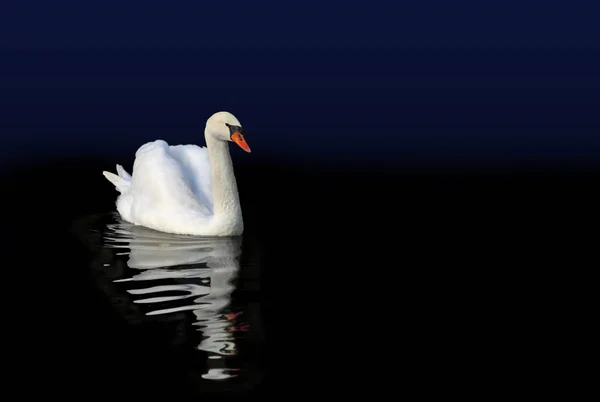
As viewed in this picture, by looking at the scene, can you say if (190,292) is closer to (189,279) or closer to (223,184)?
(189,279)

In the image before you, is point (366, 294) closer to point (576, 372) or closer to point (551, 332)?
point (551, 332)

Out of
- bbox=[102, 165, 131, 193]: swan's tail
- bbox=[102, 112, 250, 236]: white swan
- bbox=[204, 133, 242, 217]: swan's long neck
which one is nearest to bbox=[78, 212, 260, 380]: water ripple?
bbox=[102, 112, 250, 236]: white swan

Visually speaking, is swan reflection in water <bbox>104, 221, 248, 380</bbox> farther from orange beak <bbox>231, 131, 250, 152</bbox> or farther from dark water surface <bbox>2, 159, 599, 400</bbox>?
orange beak <bbox>231, 131, 250, 152</bbox>

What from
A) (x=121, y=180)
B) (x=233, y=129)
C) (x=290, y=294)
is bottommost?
(x=290, y=294)

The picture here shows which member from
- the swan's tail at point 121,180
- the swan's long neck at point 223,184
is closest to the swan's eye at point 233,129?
the swan's long neck at point 223,184

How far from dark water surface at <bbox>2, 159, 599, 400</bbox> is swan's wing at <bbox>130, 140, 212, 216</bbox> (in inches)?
23.5

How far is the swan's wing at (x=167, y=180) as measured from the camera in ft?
52.1

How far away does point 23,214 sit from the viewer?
695 inches

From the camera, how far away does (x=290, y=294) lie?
471 inches

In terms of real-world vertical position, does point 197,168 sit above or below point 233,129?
below

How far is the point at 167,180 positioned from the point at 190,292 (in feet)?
14.8

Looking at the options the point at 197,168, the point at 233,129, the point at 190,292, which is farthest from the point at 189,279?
the point at 197,168

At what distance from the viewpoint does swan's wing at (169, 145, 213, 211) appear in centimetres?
1639

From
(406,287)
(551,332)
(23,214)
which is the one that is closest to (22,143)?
(23,214)
